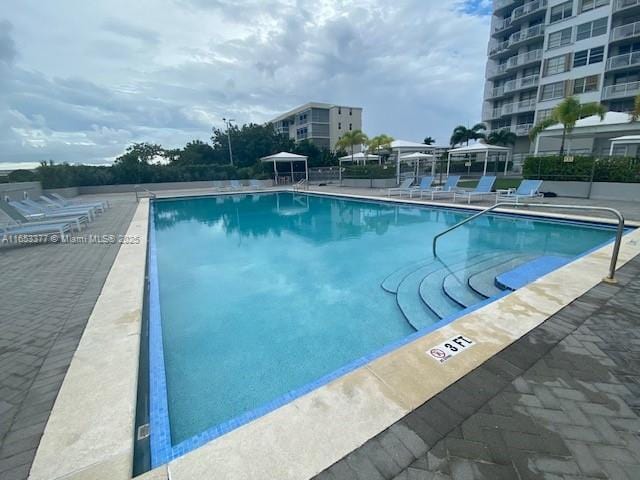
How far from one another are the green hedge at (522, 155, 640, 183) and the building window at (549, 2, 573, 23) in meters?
20.5

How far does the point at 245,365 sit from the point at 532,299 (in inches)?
125

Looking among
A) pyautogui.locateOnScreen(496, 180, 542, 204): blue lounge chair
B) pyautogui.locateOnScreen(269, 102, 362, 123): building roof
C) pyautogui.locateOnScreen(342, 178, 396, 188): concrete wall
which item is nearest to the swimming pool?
pyautogui.locateOnScreen(496, 180, 542, 204): blue lounge chair

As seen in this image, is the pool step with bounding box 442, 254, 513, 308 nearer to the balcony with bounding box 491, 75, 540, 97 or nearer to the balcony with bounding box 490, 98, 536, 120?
the balcony with bounding box 490, 98, 536, 120

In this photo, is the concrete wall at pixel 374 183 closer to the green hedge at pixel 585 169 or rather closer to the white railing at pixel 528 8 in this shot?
the green hedge at pixel 585 169

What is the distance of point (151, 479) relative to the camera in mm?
1351

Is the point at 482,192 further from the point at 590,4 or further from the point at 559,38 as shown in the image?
the point at 590,4

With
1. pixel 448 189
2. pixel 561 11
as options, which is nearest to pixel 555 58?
pixel 561 11

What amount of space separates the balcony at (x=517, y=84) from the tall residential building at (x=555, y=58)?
0.08 meters

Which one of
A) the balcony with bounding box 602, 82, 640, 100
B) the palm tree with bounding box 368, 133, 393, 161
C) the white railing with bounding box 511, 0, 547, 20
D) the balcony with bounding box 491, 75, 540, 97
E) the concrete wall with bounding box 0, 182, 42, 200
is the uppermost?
the white railing with bounding box 511, 0, 547, 20

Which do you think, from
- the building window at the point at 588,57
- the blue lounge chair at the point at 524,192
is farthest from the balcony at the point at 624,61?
the blue lounge chair at the point at 524,192

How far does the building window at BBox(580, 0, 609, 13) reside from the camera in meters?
20.8

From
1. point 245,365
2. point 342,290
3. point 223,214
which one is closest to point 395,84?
point 223,214

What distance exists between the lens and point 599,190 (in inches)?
413

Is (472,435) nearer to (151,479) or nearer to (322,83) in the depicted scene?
(151,479)
